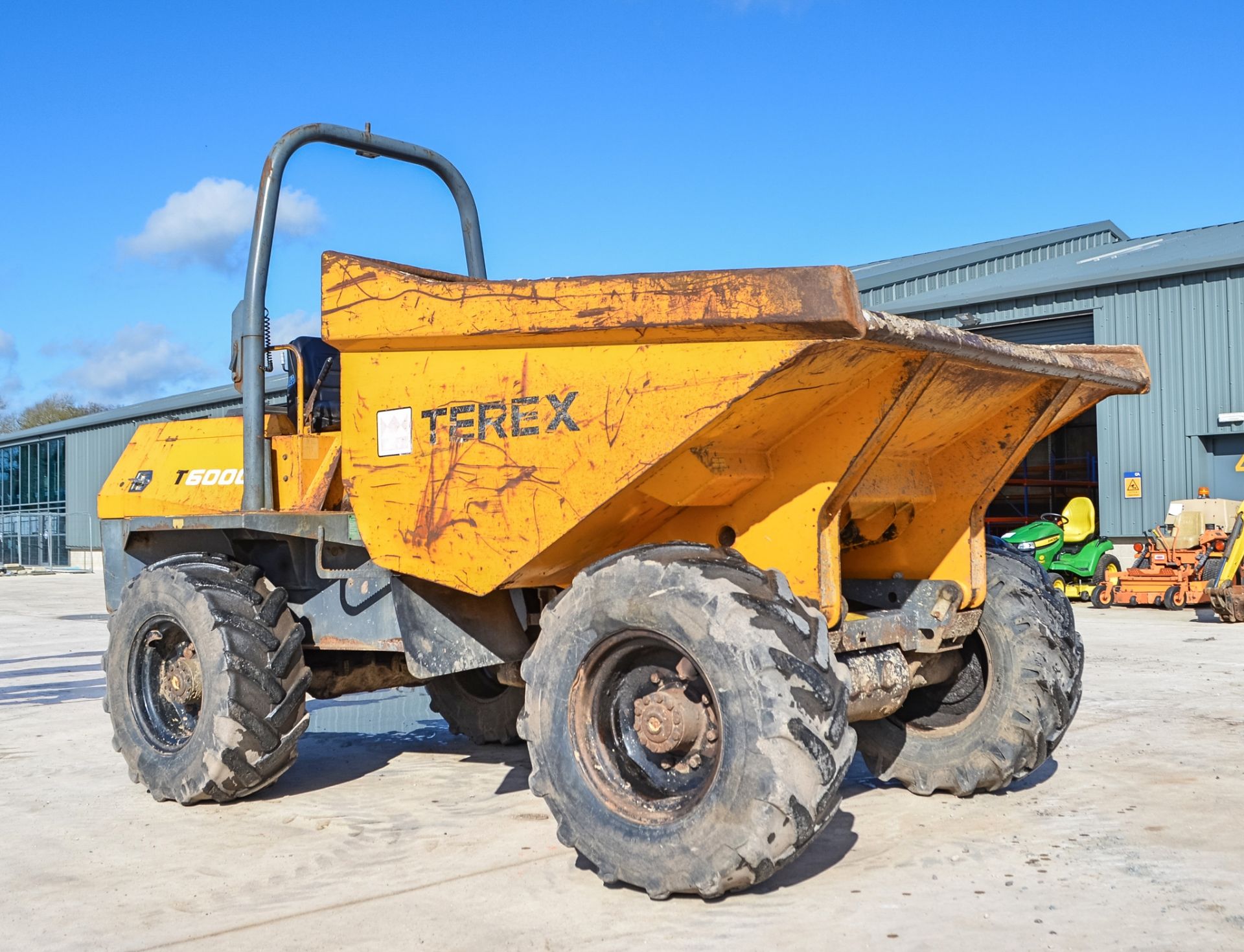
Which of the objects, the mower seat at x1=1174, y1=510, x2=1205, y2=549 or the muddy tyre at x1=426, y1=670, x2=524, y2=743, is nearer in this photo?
the muddy tyre at x1=426, y1=670, x2=524, y2=743

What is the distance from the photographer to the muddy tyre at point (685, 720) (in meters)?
3.67

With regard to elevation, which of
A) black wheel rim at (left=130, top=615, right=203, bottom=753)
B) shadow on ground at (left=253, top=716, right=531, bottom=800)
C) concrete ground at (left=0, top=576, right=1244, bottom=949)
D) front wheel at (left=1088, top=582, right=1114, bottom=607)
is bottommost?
front wheel at (left=1088, top=582, right=1114, bottom=607)

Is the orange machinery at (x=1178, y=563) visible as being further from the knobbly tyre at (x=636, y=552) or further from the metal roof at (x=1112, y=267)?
the knobbly tyre at (x=636, y=552)

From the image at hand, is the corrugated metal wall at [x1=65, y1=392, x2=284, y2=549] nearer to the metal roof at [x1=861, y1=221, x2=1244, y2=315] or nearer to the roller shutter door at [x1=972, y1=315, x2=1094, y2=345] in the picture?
the metal roof at [x1=861, y1=221, x2=1244, y2=315]

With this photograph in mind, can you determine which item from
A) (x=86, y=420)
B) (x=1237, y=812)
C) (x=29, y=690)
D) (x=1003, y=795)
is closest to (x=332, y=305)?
(x=1003, y=795)

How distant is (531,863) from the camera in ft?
14.5

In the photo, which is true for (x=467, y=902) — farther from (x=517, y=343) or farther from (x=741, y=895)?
(x=517, y=343)

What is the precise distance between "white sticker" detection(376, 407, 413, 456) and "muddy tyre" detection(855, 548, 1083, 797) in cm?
242

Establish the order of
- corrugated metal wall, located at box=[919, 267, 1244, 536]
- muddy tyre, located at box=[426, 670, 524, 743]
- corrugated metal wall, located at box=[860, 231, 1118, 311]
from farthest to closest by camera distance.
A: corrugated metal wall, located at box=[860, 231, 1118, 311], corrugated metal wall, located at box=[919, 267, 1244, 536], muddy tyre, located at box=[426, 670, 524, 743]

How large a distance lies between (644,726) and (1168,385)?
1731cm

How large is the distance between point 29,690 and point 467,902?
717cm

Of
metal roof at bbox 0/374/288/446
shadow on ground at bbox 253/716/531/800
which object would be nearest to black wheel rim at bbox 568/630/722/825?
shadow on ground at bbox 253/716/531/800

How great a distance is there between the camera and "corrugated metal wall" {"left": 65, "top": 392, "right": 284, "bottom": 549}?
3859 centimetres

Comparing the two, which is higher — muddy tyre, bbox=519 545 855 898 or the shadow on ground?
muddy tyre, bbox=519 545 855 898
